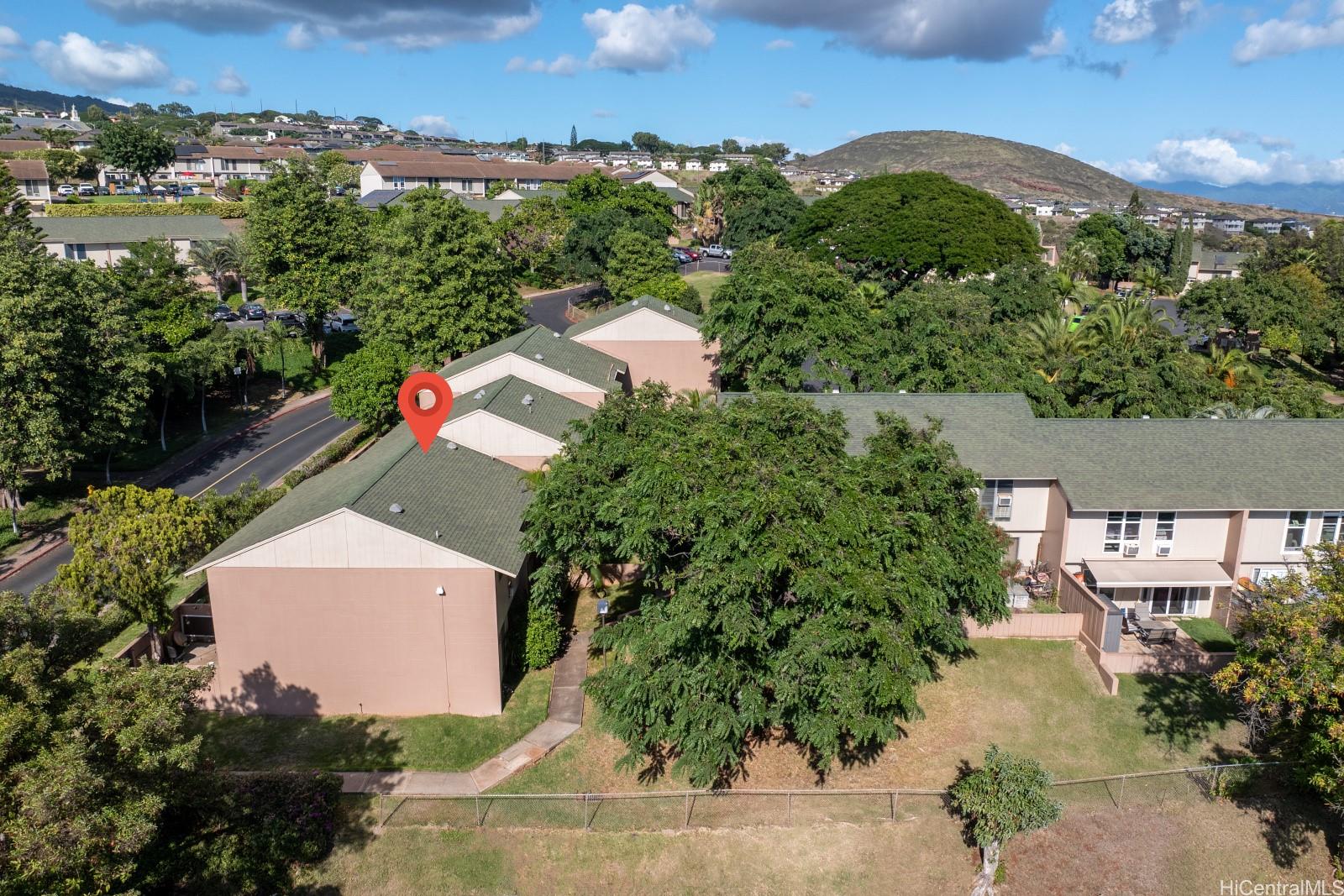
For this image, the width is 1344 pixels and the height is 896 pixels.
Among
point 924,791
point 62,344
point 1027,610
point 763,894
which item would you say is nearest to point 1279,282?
point 1027,610

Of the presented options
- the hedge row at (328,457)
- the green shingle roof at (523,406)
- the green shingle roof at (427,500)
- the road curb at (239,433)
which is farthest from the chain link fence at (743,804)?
the road curb at (239,433)

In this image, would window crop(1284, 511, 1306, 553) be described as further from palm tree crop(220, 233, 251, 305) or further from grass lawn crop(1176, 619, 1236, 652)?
palm tree crop(220, 233, 251, 305)

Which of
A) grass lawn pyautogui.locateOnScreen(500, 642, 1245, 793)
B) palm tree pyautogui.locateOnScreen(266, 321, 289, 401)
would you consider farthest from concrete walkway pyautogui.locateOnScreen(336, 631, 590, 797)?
palm tree pyautogui.locateOnScreen(266, 321, 289, 401)

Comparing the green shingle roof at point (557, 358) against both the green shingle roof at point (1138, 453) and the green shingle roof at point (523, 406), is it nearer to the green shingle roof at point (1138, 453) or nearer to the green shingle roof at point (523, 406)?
the green shingle roof at point (523, 406)

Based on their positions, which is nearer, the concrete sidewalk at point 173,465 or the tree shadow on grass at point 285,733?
the tree shadow on grass at point 285,733

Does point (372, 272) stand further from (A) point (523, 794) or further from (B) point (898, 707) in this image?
(B) point (898, 707)

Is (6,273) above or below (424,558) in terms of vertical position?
above
